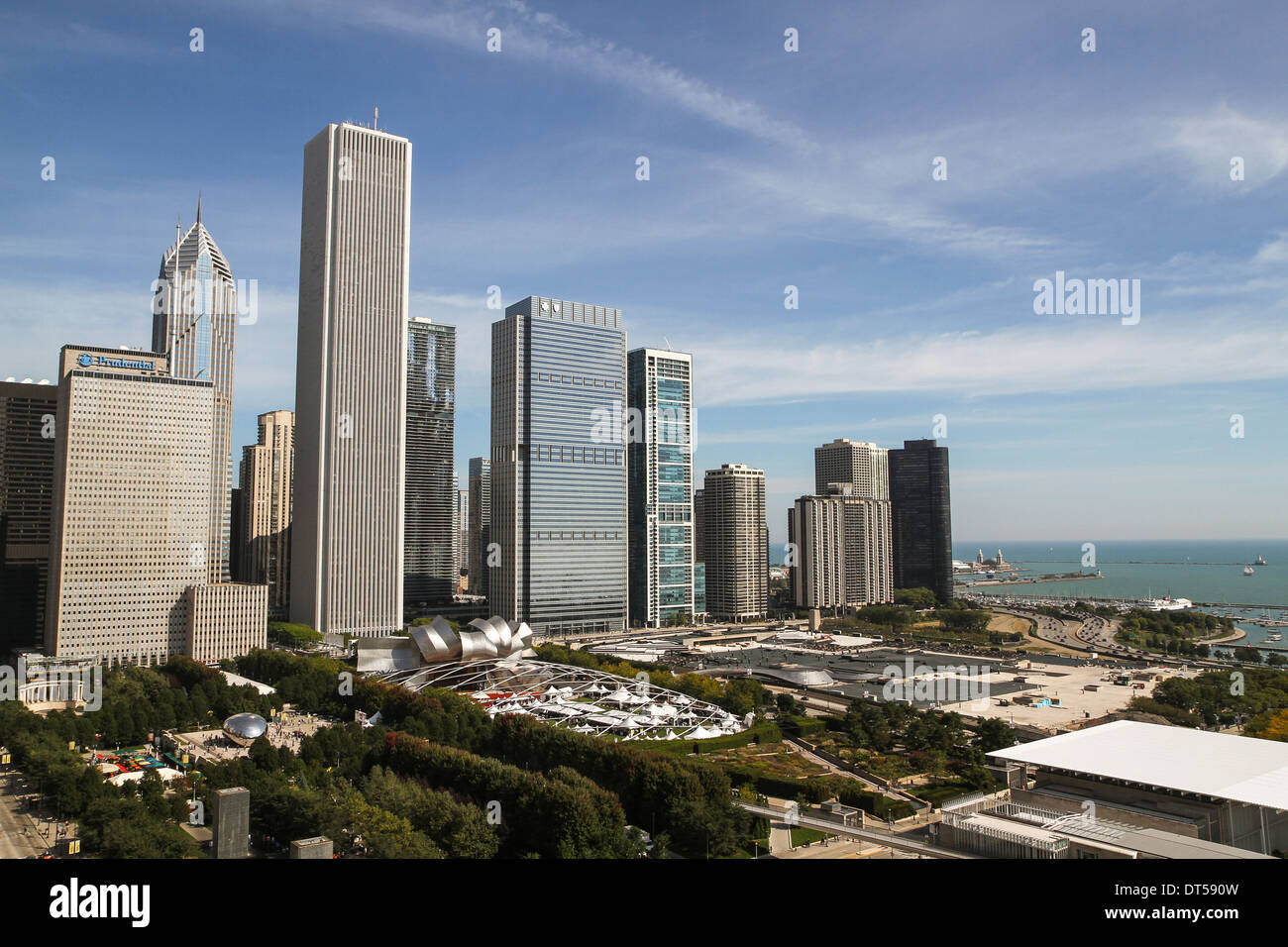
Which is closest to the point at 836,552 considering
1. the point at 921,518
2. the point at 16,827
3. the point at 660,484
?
the point at 921,518

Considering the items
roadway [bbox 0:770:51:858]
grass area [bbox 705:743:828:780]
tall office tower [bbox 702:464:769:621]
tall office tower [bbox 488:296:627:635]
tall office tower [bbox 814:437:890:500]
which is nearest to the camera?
roadway [bbox 0:770:51:858]

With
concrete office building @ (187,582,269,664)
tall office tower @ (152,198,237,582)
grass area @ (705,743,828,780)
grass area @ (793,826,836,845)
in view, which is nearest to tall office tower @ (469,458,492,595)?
tall office tower @ (152,198,237,582)

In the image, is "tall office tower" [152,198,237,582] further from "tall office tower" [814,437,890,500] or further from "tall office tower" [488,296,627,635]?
"tall office tower" [814,437,890,500]

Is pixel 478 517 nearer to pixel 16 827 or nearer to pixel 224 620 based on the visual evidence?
pixel 224 620

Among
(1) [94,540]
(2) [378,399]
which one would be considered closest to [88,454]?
(1) [94,540]
